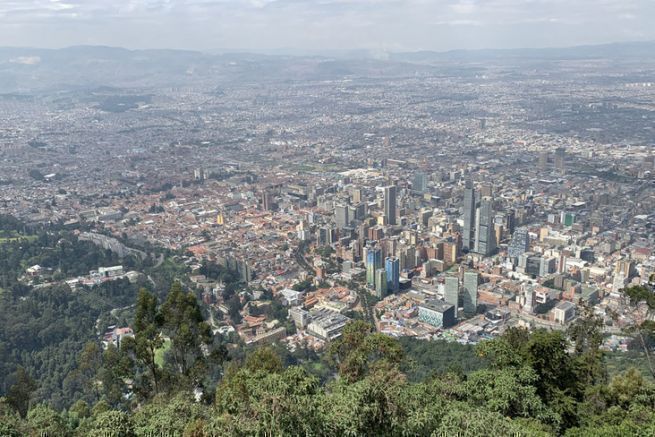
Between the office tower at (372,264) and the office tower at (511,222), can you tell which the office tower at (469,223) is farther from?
the office tower at (372,264)

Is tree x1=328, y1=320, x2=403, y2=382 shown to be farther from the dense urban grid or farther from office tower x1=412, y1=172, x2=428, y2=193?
office tower x1=412, y1=172, x2=428, y2=193

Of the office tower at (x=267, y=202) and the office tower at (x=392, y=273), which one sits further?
the office tower at (x=267, y=202)

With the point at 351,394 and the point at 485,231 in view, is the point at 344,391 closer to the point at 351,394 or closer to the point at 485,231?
the point at 351,394

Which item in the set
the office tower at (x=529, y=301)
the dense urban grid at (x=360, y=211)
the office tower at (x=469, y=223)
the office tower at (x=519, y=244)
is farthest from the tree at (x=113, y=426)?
the office tower at (x=469, y=223)

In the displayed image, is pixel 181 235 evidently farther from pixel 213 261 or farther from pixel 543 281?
pixel 543 281

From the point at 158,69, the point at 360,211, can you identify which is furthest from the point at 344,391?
the point at 158,69
